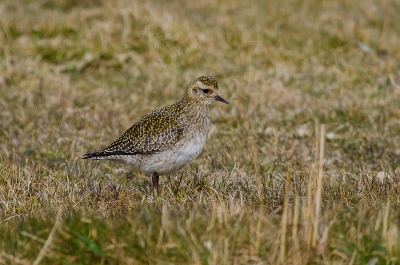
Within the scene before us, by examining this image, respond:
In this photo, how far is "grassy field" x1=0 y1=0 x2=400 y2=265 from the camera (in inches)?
160

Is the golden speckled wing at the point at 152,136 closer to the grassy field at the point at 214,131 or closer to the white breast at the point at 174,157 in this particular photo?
the white breast at the point at 174,157

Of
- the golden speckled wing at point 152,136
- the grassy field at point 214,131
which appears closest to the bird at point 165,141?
the golden speckled wing at point 152,136

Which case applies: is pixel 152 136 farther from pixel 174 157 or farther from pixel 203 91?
pixel 203 91

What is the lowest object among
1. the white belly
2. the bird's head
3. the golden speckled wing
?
the white belly

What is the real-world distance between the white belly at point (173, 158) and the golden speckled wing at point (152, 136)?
0.06m

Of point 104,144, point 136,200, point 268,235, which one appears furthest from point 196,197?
point 104,144

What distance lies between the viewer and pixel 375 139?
8.25 metres

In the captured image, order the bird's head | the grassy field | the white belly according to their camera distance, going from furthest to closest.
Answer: the bird's head < the white belly < the grassy field

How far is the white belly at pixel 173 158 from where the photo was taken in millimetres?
6457

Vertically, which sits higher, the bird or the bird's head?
the bird's head

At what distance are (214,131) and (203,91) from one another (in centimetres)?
183

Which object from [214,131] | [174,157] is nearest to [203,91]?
[174,157]

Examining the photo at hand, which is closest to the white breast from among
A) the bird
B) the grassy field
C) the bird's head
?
the bird

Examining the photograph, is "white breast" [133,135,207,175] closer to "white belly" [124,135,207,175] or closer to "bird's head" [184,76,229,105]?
"white belly" [124,135,207,175]
